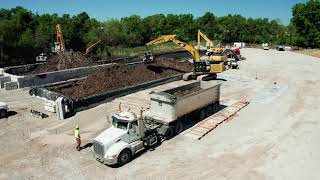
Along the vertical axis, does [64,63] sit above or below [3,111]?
above

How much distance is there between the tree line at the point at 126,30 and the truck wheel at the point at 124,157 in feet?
127

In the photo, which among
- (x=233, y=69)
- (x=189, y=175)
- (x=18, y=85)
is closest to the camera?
(x=189, y=175)

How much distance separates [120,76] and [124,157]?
15111 mm

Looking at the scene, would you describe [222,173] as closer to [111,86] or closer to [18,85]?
[111,86]

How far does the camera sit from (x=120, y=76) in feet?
94.7

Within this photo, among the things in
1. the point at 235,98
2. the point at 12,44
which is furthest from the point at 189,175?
the point at 12,44

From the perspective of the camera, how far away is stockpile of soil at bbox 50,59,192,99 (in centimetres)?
2584

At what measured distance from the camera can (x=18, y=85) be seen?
97.2ft

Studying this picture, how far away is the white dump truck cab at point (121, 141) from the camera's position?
14.0 m

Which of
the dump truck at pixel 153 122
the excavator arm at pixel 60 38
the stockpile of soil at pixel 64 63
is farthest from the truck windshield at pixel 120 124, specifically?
the excavator arm at pixel 60 38

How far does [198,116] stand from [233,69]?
72.0 feet

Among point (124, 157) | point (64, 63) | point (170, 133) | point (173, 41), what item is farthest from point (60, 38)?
point (124, 157)

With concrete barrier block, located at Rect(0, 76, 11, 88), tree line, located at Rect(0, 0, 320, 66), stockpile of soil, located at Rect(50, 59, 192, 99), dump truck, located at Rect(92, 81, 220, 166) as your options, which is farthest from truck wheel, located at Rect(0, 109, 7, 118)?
tree line, located at Rect(0, 0, 320, 66)

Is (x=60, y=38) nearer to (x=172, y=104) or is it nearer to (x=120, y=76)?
(x=120, y=76)
